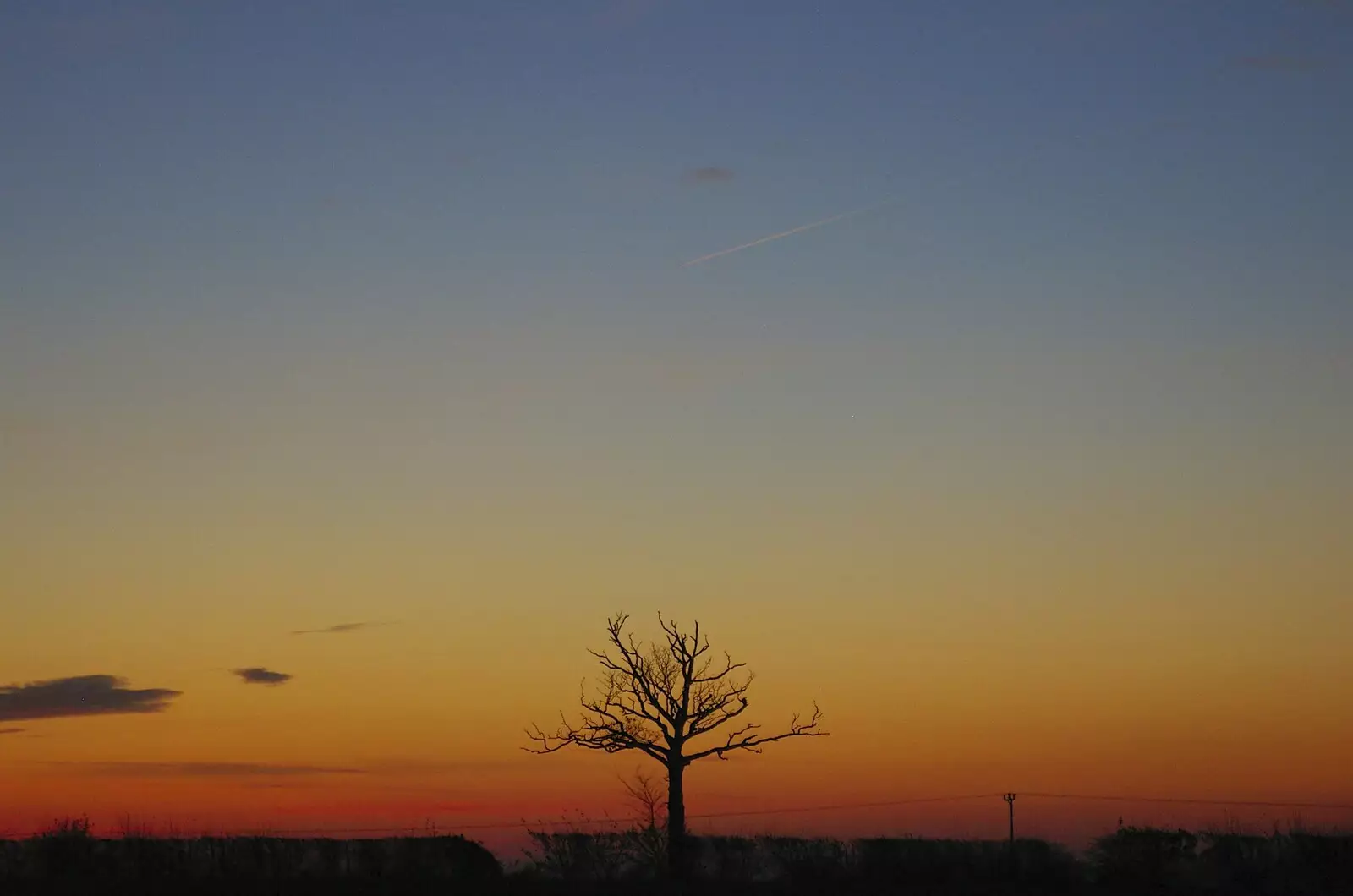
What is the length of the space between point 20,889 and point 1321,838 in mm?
34298

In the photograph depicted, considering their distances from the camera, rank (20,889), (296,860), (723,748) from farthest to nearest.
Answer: (723,748)
(296,860)
(20,889)

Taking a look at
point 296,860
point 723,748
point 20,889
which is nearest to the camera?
point 20,889

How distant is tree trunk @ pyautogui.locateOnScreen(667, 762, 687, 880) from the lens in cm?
4944

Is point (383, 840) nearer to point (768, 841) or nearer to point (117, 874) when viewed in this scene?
point (117, 874)

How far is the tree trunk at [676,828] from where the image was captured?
→ 4944 centimetres

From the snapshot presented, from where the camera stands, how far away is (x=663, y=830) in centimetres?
5059

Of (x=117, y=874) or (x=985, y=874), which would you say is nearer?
(x=117, y=874)

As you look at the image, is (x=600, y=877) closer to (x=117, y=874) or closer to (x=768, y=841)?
(x=768, y=841)

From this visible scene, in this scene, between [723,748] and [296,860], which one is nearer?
[296,860]

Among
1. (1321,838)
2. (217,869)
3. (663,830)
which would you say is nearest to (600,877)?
(663,830)

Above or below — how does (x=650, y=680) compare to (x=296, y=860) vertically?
above

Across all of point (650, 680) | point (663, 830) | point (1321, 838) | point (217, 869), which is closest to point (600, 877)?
point (663, 830)

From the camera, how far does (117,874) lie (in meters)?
46.3

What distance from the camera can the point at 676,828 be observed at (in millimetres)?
49750
